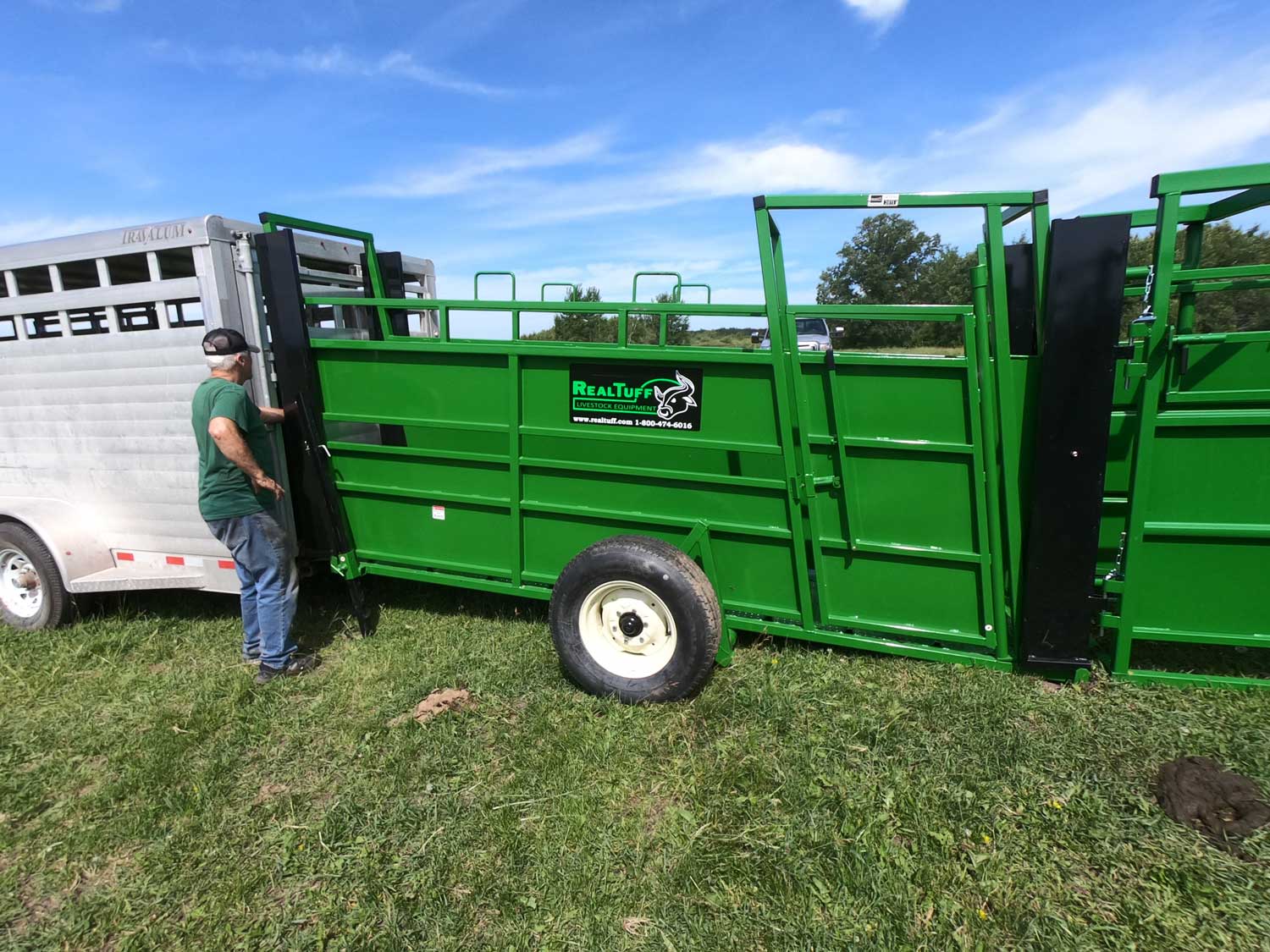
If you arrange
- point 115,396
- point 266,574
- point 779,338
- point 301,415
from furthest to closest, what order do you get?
1. point 115,396
2. point 301,415
3. point 266,574
4. point 779,338

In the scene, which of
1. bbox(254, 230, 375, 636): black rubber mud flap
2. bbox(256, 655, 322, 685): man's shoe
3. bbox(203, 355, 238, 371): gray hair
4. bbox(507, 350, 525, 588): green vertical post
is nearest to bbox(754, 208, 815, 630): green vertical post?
bbox(507, 350, 525, 588): green vertical post

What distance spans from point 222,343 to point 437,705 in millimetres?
2312

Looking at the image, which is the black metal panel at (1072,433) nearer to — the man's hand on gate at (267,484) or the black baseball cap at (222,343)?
the man's hand on gate at (267,484)

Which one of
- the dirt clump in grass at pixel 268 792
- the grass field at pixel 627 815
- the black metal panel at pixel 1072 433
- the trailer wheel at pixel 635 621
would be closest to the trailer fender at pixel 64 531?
the grass field at pixel 627 815

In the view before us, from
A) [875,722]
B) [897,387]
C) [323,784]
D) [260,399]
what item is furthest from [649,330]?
[323,784]

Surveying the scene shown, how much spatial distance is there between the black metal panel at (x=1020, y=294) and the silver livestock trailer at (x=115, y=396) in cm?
417

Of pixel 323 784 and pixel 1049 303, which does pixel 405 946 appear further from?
pixel 1049 303

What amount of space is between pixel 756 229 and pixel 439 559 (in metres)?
2.72

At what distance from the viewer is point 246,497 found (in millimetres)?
3824

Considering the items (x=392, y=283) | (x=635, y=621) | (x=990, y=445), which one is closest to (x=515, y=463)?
Result: (x=635, y=621)

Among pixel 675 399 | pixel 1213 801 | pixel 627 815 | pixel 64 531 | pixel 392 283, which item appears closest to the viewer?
pixel 1213 801

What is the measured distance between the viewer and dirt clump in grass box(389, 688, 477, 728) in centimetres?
352

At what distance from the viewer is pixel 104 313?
15.0ft

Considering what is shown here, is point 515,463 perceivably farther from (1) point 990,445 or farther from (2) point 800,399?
(1) point 990,445
